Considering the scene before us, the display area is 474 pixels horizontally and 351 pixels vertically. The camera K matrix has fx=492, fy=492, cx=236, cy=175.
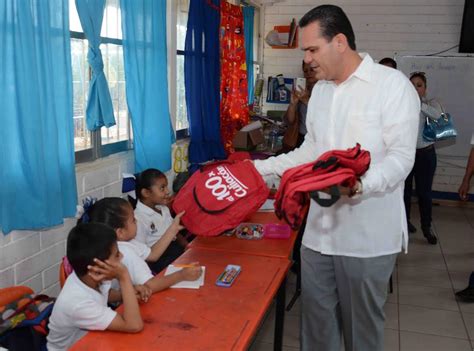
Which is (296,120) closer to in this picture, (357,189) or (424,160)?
(424,160)

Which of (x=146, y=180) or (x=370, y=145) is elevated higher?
(x=370, y=145)

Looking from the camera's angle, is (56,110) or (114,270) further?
(56,110)

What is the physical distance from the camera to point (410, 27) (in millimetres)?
6613

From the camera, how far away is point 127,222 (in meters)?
2.25

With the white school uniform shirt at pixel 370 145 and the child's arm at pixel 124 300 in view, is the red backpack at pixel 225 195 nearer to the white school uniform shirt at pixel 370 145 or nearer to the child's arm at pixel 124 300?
the white school uniform shirt at pixel 370 145

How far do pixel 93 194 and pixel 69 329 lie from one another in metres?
1.41

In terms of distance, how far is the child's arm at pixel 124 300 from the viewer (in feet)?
5.07

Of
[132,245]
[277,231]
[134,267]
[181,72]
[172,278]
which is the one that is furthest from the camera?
[181,72]

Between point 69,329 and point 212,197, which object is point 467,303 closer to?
point 212,197

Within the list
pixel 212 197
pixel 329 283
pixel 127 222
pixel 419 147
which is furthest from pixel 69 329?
pixel 419 147

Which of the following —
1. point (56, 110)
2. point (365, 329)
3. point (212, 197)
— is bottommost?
point (365, 329)

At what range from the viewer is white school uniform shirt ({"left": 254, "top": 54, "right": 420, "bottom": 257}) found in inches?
66.1

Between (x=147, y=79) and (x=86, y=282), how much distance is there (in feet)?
Result: 6.53

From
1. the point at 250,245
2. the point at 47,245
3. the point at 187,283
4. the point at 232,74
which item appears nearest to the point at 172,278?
the point at 187,283
